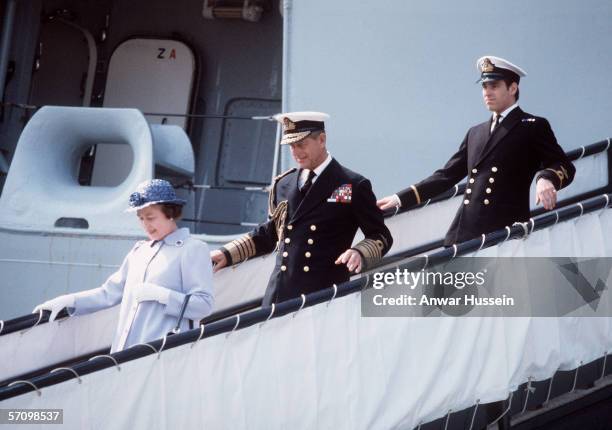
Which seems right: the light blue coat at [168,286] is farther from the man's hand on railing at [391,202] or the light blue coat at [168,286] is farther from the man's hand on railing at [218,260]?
the man's hand on railing at [391,202]

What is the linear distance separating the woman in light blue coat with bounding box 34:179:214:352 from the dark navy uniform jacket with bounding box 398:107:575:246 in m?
1.05

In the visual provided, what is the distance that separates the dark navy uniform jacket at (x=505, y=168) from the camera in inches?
155

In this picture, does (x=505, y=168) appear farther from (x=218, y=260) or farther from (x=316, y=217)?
(x=218, y=260)

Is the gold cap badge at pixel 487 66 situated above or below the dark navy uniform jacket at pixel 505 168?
above

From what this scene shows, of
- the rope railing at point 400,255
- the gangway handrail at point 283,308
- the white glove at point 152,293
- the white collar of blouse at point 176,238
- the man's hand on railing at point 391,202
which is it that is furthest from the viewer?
the man's hand on railing at point 391,202

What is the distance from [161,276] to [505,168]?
4.31 ft

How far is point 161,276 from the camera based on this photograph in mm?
3506

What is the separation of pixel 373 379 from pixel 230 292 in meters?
0.81

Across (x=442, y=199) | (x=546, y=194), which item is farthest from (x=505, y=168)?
(x=442, y=199)

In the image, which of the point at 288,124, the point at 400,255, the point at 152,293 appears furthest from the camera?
the point at 400,255

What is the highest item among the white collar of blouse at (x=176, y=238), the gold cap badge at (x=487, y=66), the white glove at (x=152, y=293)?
the gold cap badge at (x=487, y=66)

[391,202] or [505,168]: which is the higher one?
[505,168]

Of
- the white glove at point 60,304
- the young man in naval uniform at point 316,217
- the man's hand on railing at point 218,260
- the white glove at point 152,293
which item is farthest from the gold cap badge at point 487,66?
the white glove at point 60,304

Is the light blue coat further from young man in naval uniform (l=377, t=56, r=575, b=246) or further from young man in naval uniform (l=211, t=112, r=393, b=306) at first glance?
young man in naval uniform (l=377, t=56, r=575, b=246)
